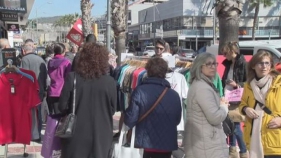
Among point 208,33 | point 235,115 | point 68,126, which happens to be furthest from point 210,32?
point 68,126

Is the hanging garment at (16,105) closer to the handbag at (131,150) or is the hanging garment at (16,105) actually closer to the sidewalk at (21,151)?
the sidewalk at (21,151)

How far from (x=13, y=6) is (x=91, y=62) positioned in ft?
35.0

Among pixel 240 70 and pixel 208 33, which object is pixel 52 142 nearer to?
pixel 240 70

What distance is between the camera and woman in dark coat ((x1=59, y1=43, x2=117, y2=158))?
156 inches

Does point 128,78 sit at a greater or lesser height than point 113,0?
lesser

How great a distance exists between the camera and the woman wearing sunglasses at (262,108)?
3.94 m

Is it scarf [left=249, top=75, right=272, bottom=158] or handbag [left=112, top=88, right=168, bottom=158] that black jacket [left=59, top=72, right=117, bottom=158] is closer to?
handbag [left=112, top=88, right=168, bottom=158]

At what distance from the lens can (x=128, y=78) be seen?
7824 millimetres

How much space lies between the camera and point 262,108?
4.04 m

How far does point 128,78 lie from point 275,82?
4153 mm

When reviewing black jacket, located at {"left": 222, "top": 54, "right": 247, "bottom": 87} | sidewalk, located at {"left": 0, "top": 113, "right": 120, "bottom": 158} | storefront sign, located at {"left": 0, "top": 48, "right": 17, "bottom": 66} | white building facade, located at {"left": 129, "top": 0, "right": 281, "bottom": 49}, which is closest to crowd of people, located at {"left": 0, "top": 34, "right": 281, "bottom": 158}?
black jacket, located at {"left": 222, "top": 54, "right": 247, "bottom": 87}

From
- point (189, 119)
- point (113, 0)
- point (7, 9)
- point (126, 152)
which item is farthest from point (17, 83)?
point (113, 0)

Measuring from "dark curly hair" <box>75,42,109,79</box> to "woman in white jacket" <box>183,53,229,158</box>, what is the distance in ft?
3.18

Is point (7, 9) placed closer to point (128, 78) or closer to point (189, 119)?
point (128, 78)
